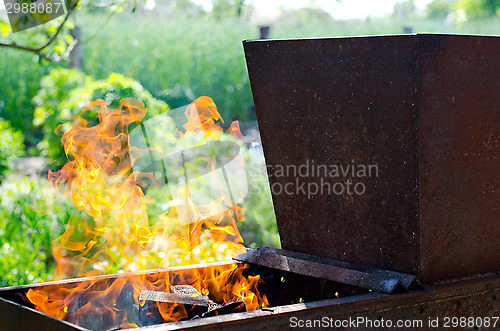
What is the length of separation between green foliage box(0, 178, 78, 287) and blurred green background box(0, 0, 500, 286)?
1 centimetres

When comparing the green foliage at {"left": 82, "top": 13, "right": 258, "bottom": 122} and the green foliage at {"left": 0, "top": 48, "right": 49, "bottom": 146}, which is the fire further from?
the green foliage at {"left": 0, "top": 48, "right": 49, "bottom": 146}

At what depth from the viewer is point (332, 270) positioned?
2.17 m

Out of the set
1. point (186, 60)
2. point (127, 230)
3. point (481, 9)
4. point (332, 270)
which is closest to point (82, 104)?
point (127, 230)

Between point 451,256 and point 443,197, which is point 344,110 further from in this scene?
point 451,256

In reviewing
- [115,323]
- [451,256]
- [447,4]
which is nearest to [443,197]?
[451,256]

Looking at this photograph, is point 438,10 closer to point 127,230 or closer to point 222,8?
point 222,8

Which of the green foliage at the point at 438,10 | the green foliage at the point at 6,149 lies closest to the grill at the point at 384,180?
the green foliage at the point at 6,149

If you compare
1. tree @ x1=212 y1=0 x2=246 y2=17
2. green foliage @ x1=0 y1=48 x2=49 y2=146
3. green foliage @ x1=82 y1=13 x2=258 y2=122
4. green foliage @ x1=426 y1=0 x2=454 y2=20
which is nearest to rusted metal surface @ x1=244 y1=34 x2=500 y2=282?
green foliage @ x1=82 y1=13 x2=258 y2=122

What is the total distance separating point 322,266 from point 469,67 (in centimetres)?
102

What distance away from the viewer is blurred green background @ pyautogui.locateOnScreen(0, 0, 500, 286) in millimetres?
4418

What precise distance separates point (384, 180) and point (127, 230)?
229cm

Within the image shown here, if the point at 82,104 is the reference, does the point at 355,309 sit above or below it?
below

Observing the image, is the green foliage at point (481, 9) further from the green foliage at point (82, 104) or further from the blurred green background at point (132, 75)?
the green foliage at point (82, 104)

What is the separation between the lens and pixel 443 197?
2.03 m
